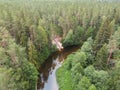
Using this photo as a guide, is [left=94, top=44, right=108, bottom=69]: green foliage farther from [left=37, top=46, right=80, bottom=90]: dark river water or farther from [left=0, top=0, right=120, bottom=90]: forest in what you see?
[left=37, top=46, right=80, bottom=90]: dark river water

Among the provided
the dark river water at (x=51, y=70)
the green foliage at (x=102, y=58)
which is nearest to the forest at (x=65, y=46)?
the green foliage at (x=102, y=58)

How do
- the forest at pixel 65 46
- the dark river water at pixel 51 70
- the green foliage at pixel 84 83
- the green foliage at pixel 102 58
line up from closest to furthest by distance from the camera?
the green foliage at pixel 84 83
the forest at pixel 65 46
the green foliage at pixel 102 58
the dark river water at pixel 51 70

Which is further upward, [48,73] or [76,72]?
[76,72]

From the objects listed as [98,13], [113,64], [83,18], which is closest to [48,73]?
[113,64]

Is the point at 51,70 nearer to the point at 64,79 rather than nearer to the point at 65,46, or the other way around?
the point at 64,79

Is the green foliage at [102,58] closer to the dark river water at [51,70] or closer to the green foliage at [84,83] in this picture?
the green foliage at [84,83]

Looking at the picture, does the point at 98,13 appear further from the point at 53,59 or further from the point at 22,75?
the point at 22,75
